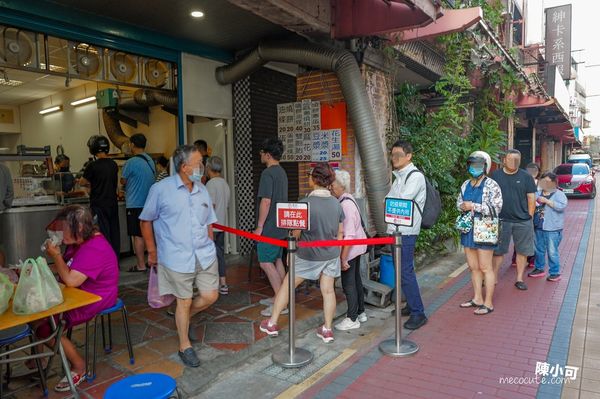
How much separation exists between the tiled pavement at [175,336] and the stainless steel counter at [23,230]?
1424 millimetres

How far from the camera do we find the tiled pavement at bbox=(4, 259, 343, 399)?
3576 millimetres

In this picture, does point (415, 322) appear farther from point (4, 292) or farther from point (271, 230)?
point (4, 292)

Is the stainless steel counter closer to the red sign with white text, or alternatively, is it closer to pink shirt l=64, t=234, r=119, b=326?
pink shirt l=64, t=234, r=119, b=326

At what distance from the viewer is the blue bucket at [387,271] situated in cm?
560

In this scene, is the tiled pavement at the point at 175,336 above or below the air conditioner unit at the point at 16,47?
below

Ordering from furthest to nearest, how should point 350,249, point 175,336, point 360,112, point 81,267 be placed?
1. point 360,112
2. point 350,249
3. point 175,336
4. point 81,267

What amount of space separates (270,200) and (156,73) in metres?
3.20

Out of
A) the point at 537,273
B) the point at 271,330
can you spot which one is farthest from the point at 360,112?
the point at 537,273

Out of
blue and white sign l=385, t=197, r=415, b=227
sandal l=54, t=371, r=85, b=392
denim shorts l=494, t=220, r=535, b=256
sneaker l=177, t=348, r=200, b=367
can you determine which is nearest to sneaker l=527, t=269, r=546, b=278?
denim shorts l=494, t=220, r=535, b=256

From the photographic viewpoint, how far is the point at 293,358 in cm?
391

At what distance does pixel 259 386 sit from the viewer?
356cm

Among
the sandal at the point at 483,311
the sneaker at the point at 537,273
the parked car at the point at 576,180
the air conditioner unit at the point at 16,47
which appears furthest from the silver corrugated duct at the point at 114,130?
the parked car at the point at 576,180

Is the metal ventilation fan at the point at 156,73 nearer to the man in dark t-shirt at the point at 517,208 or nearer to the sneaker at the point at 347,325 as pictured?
the sneaker at the point at 347,325

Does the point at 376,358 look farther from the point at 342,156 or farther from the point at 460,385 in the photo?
the point at 342,156
